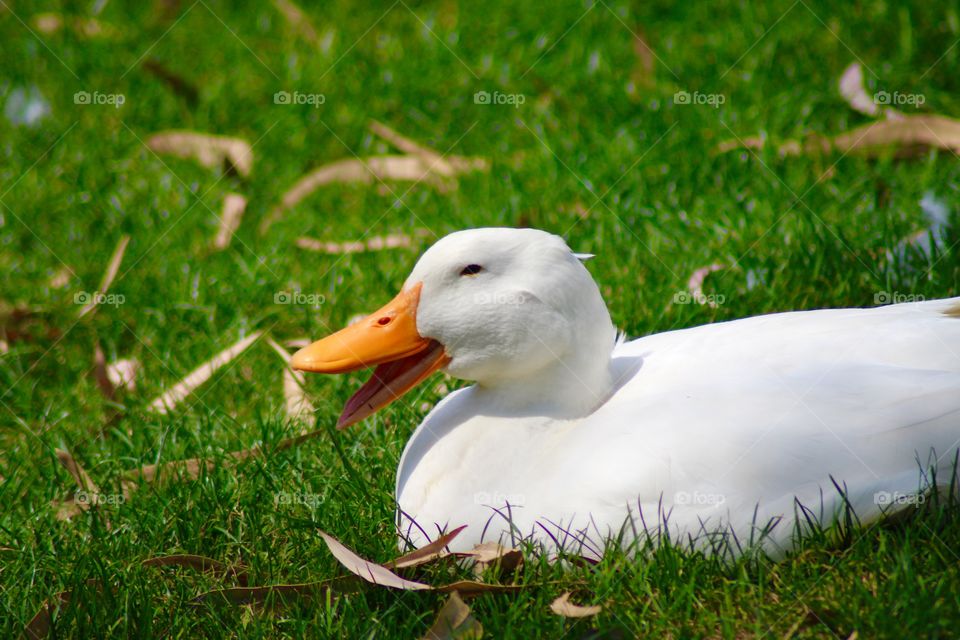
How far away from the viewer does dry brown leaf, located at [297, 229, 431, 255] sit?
456cm

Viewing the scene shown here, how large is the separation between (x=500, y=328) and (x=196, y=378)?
1582mm

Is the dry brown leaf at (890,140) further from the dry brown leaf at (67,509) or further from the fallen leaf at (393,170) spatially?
the dry brown leaf at (67,509)

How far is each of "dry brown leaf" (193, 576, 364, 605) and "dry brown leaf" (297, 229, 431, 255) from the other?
7.17 feet

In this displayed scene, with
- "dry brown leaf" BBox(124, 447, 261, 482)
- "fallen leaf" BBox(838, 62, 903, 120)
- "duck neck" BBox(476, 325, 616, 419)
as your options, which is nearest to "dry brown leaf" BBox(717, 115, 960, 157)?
"fallen leaf" BBox(838, 62, 903, 120)

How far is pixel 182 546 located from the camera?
288 cm

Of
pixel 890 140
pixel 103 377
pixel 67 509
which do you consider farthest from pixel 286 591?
pixel 890 140

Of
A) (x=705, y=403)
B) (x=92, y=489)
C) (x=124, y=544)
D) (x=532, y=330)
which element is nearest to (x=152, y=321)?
(x=92, y=489)

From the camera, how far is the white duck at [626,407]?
2.48 metres

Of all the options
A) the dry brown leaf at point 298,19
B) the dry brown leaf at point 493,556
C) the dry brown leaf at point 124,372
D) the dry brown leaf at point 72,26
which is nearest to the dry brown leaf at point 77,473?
the dry brown leaf at point 124,372

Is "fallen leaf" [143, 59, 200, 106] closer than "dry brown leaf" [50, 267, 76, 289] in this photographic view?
No

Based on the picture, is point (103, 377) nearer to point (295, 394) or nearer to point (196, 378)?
point (196, 378)

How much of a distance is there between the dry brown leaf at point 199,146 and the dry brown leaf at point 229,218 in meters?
0.43

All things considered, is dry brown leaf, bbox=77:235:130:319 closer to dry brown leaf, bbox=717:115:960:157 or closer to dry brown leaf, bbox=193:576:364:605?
dry brown leaf, bbox=193:576:364:605

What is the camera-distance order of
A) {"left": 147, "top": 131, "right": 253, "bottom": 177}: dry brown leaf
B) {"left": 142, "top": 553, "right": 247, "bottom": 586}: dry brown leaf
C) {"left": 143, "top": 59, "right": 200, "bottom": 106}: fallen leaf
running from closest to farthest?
{"left": 142, "top": 553, "right": 247, "bottom": 586}: dry brown leaf < {"left": 147, "top": 131, "right": 253, "bottom": 177}: dry brown leaf < {"left": 143, "top": 59, "right": 200, "bottom": 106}: fallen leaf
